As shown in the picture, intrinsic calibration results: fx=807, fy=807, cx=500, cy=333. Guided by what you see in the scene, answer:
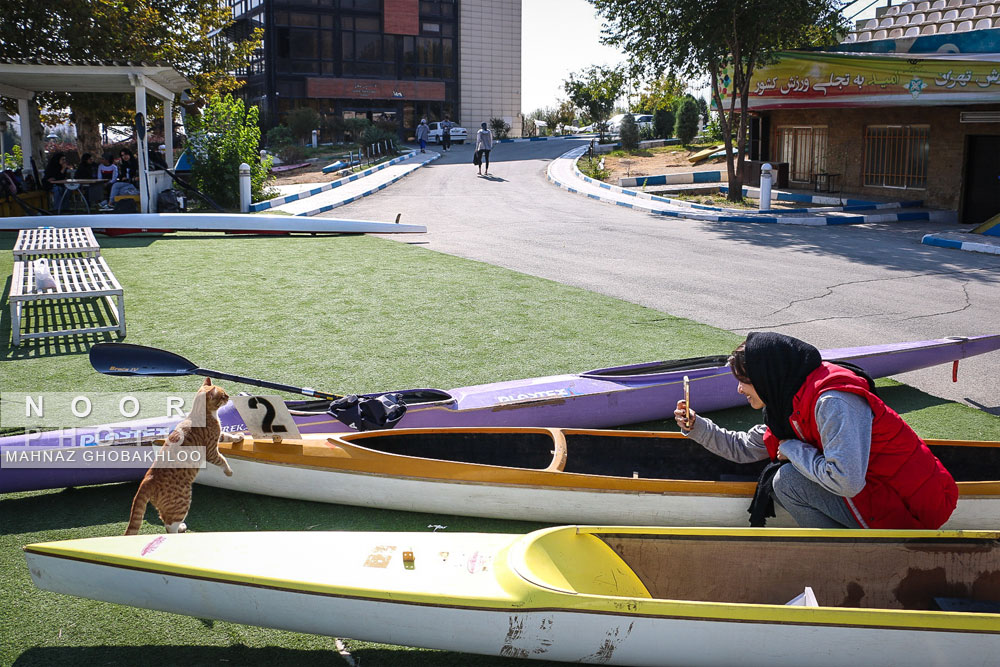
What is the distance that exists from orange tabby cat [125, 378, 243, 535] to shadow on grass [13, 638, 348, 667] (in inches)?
18.7

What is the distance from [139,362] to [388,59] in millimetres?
43097

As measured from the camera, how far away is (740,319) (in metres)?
7.87

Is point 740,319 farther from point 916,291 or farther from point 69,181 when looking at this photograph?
point 69,181

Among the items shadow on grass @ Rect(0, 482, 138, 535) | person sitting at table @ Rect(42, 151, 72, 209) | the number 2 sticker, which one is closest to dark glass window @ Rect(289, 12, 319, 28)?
person sitting at table @ Rect(42, 151, 72, 209)

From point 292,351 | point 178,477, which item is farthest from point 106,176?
point 178,477

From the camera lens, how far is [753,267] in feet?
35.8

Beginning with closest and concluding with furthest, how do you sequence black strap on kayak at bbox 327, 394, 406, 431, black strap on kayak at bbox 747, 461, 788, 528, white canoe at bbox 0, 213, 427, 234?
black strap on kayak at bbox 747, 461, 788, 528, black strap on kayak at bbox 327, 394, 406, 431, white canoe at bbox 0, 213, 427, 234

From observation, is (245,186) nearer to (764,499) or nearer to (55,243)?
(55,243)

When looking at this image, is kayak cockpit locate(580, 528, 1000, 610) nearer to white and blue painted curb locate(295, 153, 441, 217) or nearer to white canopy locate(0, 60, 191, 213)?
white canopy locate(0, 60, 191, 213)

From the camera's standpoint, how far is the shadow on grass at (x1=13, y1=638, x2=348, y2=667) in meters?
2.83

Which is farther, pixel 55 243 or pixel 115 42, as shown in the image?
pixel 115 42

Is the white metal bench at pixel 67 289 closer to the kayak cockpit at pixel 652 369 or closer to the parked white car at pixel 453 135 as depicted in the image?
the kayak cockpit at pixel 652 369

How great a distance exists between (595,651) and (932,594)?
1.27 metres

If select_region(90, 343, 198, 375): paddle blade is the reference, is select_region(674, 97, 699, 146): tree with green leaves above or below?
above
